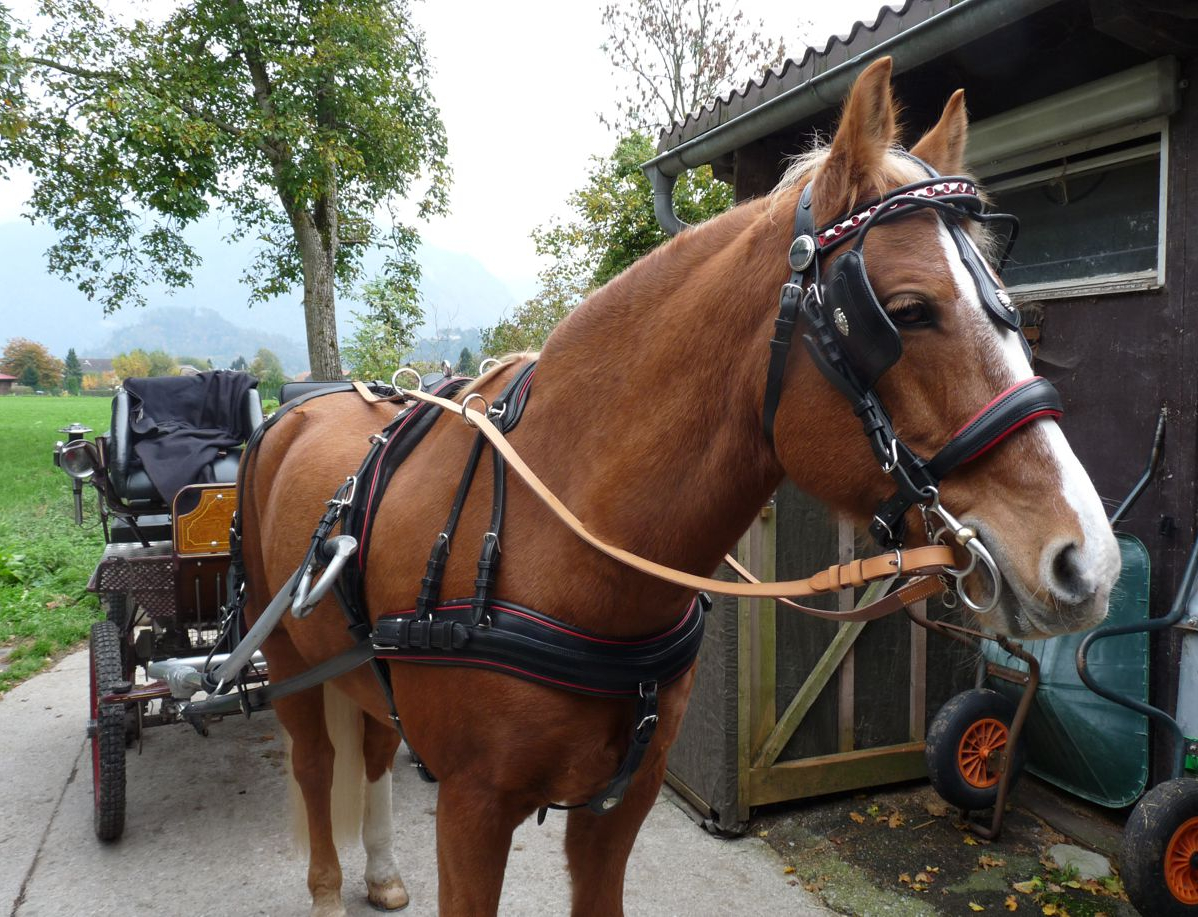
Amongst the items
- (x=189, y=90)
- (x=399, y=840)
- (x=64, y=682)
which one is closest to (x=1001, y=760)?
(x=399, y=840)

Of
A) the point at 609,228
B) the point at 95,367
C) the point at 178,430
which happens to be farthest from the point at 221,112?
the point at 95,367

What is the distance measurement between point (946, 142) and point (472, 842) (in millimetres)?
1570

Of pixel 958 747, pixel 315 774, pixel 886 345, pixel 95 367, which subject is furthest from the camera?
pixel 95 367

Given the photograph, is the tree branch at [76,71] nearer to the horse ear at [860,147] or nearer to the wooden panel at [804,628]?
the wooden panel at [804,628]

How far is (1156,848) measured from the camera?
2463 mm

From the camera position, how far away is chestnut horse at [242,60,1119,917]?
3.57 ft

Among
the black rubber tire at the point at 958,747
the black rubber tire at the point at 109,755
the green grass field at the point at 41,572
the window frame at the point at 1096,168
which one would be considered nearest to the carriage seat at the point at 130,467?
the black rubber tire at the point at 109,755

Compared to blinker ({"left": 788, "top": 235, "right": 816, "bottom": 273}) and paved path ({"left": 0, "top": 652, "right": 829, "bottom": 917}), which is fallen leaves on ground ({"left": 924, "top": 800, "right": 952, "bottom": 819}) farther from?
blinker ({"left": 788, "top": 235, "right": 816, "bottom": 273})

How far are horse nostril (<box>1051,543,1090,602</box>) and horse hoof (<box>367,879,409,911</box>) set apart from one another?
2.83 metres

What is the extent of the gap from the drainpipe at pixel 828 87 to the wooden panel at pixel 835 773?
2.77m

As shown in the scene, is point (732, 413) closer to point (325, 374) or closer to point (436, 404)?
point (436, 404)

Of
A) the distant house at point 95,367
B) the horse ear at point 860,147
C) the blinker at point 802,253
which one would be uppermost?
the distant house at point 95,367

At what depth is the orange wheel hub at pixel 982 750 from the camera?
10.9 ft

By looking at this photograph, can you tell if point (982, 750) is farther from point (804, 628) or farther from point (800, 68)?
point (800, 68)
